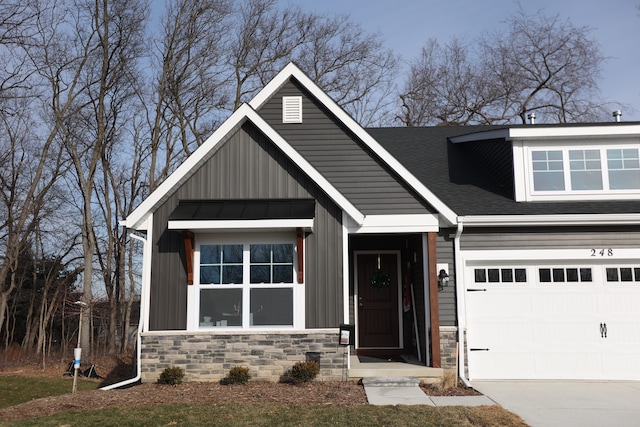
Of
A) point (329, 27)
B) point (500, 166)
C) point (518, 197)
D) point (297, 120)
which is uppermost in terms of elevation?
point (329, 27)

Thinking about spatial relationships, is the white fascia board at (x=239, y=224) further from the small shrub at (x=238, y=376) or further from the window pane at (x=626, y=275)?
the window pane at (x=626, y=275)

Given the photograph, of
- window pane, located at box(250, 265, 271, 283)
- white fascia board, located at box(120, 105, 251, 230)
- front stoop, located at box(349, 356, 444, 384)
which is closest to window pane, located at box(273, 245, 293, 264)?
window pane, located at box(250, 265, 271, 283)

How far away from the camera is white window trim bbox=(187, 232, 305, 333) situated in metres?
10.3

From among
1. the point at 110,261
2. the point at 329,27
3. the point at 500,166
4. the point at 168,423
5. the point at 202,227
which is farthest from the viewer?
the point at 329,27

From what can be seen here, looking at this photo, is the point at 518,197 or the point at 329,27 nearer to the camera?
the point at 518,197

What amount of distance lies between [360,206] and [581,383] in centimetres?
528

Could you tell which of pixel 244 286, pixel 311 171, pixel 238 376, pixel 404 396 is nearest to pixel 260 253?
pixel 244 286

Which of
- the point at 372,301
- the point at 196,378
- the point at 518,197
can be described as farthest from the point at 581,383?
the point at 196,378

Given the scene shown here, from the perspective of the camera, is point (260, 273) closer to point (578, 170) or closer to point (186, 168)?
point (186, 168)

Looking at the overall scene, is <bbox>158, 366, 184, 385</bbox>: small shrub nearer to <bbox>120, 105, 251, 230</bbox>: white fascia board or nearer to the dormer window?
<bbox>120, 105, 251, 230</bbox>: white fascia board

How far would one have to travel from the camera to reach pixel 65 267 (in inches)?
894

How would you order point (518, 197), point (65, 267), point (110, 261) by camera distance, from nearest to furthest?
point (518, 197) → point (110, 261) → point (65, 267)

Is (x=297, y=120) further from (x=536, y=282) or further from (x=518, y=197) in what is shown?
(x=536, y=282)

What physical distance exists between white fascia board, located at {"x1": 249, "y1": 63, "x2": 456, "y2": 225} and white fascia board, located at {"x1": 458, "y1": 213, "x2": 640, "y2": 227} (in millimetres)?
489
